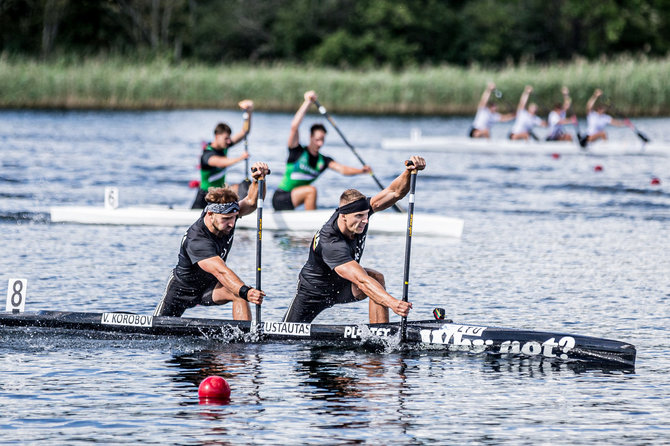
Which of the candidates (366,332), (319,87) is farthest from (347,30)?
(366,332)

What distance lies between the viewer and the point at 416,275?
660 inches

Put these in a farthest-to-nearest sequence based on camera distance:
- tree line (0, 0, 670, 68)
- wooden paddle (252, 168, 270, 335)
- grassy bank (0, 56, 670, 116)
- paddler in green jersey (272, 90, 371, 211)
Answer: tree line (0, 0, 670, 68) < grassy bank (0, 56, 670, 116) < paddler in green jersey (272, 90, 371, 211) < wooden paddle (252, 168, 270, 335)

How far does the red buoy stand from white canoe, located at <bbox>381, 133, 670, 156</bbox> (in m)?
26.8

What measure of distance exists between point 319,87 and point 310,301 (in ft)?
121

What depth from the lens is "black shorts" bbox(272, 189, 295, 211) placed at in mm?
20016

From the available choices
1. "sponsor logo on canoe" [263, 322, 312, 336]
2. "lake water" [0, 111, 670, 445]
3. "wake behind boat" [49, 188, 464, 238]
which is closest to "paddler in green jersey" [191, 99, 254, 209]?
"wake behind boat" [49, 188, 464, 238]

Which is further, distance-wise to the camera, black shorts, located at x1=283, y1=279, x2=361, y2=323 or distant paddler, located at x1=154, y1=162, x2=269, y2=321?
black shorts, located at x1=283, y1=279, x2=361, y2=323

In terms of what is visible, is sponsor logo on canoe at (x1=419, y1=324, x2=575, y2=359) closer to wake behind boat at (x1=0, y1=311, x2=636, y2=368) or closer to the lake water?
wake behind boat at (x1=0, y1=311, x2=636, y2=368)

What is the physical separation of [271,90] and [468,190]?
21615mm

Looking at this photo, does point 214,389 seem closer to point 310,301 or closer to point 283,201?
point 310,301

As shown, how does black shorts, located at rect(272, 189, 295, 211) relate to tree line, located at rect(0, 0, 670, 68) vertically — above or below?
below

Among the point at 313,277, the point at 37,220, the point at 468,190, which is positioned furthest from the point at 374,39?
the point at 313,277

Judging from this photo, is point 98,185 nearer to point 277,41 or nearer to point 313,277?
point 313,277

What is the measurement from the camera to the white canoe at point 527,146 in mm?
35031
